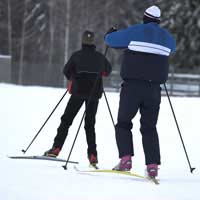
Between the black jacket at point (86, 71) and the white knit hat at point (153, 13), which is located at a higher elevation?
the white knit hat at point (153, 13)

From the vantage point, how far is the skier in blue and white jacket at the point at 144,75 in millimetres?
6738

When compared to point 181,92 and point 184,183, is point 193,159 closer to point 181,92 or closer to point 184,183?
point 184,183

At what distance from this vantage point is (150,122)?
22.5ft

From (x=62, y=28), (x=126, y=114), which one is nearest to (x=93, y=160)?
(x=126, y=114)

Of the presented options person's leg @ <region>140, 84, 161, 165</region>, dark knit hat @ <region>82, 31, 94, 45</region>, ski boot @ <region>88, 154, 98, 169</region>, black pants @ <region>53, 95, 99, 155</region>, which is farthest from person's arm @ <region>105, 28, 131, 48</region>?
ski boot @ <region>88, 154, 98, 169</region>

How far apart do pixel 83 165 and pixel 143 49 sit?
A: 2.01 metres

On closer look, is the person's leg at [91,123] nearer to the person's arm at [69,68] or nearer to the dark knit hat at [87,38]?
the person's arm at [69,68]

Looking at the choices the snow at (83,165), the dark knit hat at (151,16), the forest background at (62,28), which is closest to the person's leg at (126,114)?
the snow at (83,165)

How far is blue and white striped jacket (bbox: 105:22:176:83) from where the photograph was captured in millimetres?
6723

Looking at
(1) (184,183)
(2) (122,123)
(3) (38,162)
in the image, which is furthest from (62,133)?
(1) (184,183)

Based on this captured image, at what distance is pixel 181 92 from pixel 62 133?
84.2 feet

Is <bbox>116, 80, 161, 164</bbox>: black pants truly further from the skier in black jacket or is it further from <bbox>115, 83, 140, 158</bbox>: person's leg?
the skier in black jacket

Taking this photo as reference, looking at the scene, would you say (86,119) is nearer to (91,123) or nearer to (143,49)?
(91,123)

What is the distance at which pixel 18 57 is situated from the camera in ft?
162
